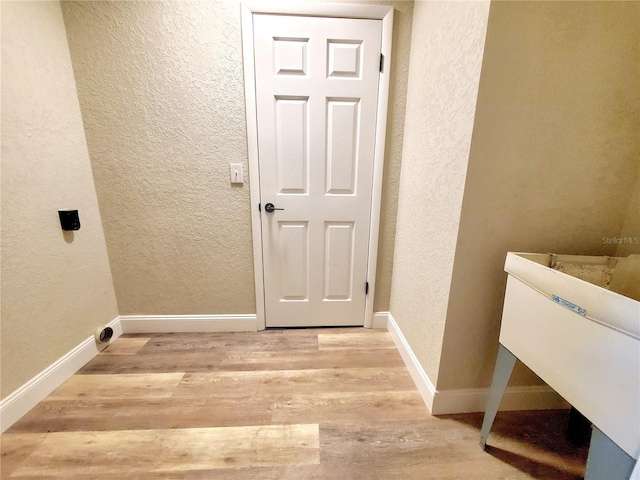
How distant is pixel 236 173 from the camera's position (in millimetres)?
1647

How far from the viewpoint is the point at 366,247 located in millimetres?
1829

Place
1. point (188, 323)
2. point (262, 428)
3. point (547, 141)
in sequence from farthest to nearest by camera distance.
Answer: point (188, 323) → point (262, 428) → point (547, 141)

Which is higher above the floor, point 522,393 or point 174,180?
point 174,180

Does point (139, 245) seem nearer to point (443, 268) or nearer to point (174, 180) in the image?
point (174, 180)

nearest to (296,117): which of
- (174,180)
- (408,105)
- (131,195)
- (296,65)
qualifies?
(296,65)

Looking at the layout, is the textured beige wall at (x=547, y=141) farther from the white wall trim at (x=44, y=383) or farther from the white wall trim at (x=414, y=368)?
the white wall trim at (x=44, y=383)

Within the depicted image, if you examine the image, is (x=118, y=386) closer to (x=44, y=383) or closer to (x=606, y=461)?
(x=44, y=383)

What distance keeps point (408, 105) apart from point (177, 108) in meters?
1.39

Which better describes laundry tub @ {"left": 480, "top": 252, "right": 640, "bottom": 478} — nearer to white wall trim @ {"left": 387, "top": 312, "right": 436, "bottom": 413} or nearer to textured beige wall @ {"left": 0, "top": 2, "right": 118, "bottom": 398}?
white wall trim @ {"left": 387, "top": 312, "right": 436, "bottom": 413}

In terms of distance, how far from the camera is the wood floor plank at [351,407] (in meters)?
1.22

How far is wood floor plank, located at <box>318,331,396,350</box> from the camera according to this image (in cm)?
174

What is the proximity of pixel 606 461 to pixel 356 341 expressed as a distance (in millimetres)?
1241

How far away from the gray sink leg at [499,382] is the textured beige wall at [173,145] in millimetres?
907

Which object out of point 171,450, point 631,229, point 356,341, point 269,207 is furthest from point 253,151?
point 631,229
